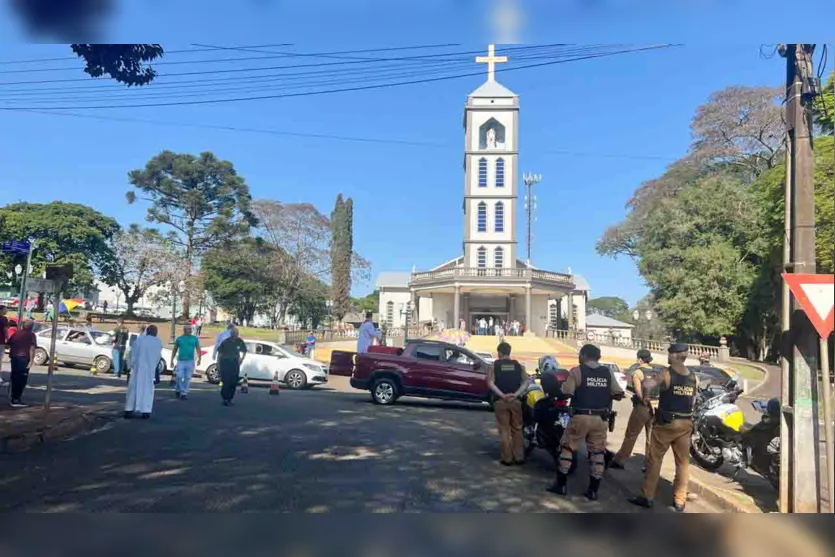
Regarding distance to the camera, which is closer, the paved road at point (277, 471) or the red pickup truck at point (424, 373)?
the paved road at point (277, 471)

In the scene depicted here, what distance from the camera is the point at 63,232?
8.28 m

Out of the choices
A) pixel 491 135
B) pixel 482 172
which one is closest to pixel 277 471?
pixel 491 135

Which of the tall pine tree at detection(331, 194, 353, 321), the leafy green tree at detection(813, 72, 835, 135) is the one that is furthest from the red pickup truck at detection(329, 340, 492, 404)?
the leafy green tree at detection(813, 72, 835, 135)

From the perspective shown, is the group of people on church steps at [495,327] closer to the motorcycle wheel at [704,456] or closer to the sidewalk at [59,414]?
the sidewalk at [59,414]

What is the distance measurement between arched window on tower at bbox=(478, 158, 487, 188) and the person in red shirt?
1668 inches

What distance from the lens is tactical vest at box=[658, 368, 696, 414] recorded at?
590 centimetres

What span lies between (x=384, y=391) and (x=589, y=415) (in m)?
8.06

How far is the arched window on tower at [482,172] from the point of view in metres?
49.6

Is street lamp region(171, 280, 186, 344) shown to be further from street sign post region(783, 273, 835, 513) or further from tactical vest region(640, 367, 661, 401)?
street sign post region(783, 273, 835, 513)

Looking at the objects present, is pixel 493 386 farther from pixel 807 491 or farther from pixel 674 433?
pixel 807 491

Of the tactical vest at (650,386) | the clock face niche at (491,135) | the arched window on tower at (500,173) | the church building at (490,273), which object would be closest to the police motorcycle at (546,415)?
the tactical vest at (650,386)

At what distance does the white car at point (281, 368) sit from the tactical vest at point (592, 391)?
11.6 m

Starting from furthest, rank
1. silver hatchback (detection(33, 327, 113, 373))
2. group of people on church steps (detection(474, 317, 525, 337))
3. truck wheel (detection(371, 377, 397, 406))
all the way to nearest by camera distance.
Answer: group of people on church steps (detection(474, 317, 525, 337))
silver hatchback (detection(33, 327, 113, 373))
truck wheel (detection(371, 377, 397, 406))

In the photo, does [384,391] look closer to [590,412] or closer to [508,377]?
[508,377]
